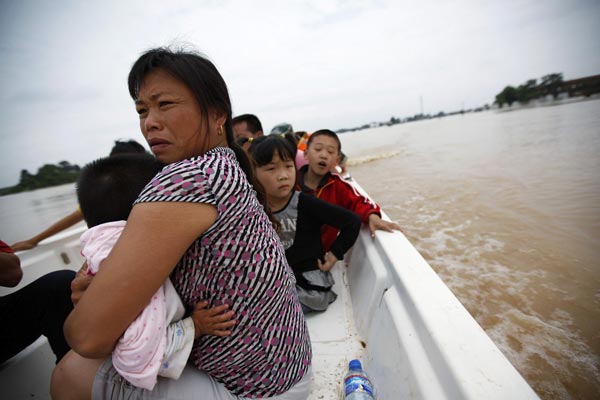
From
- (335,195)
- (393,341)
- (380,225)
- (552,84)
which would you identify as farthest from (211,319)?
(552,84)

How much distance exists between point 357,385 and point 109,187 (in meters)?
1.38

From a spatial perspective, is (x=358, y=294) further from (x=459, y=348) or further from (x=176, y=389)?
(x=176, y=389)

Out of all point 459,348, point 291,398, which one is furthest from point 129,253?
point 459,348

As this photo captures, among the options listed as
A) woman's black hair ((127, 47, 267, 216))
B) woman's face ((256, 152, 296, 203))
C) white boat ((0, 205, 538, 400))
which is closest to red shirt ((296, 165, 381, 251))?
white boat ((0, 205, 538, 400))

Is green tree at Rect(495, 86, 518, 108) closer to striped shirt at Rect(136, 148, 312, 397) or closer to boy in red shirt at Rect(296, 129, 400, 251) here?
boy in red shirt at Rect(296, 129, 400, 251)

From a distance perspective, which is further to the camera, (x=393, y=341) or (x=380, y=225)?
(x=380, y=225)

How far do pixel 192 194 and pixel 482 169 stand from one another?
27.0 feet

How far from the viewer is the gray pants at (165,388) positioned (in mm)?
783

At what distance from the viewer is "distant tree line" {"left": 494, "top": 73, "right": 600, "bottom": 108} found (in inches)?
1020

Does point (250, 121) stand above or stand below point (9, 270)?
above

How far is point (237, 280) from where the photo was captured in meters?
0.76

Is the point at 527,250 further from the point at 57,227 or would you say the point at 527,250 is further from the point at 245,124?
the point at 57,227

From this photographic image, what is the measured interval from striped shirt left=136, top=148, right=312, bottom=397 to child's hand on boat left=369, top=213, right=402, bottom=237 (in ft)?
3.54

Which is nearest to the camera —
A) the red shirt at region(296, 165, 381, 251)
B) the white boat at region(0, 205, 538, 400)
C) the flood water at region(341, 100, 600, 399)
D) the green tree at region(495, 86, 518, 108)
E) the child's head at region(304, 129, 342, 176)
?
Result: the white boat at region(0, 205, 538, 400)
